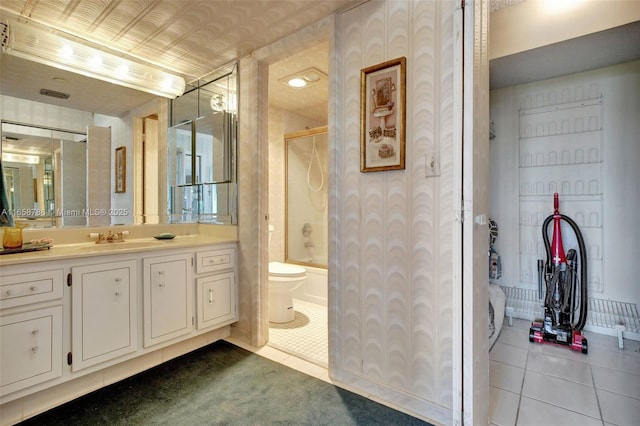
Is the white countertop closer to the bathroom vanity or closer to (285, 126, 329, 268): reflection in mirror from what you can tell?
the bathroom vanity

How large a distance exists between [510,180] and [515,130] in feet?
1.64

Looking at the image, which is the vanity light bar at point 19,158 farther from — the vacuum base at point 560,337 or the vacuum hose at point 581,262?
the vacuum hose at point 581,262

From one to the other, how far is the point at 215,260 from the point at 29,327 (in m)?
1.07

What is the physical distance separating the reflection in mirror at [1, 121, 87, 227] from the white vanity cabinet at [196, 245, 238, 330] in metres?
0.87

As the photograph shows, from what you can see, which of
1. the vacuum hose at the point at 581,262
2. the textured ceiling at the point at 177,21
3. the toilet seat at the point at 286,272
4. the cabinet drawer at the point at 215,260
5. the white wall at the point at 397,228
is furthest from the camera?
the toilet seat at the point at 286,272

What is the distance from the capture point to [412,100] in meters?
1.65

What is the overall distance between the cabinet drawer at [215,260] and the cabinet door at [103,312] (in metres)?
0.45

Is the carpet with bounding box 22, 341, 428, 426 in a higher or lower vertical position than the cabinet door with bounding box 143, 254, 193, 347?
lower

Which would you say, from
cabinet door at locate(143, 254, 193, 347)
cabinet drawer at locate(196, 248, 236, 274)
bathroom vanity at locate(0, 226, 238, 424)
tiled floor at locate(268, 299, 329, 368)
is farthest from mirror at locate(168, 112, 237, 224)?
tiled floor at locate(268, 299, 329, 368)

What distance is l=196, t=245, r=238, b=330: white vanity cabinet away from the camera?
88.7 inches

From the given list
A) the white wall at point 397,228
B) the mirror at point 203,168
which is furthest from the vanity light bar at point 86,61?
the white wall at point 397,228

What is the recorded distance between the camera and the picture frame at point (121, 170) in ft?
7.54

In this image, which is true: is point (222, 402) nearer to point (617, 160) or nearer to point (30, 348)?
point (30, 348)

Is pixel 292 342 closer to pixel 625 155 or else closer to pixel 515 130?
pixel 515 130
